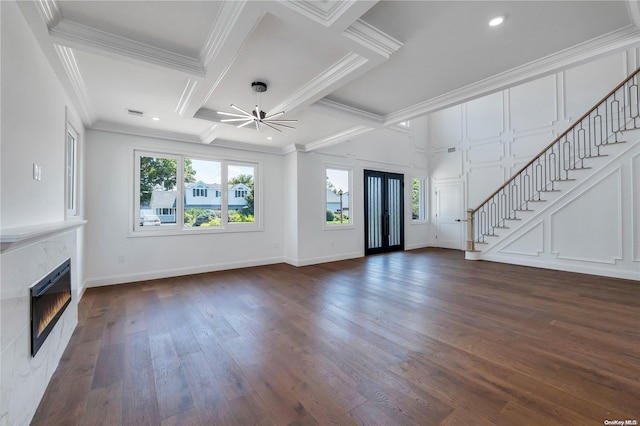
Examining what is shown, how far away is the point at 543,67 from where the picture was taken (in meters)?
2.80

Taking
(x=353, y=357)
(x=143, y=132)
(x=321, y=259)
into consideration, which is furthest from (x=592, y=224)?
(x=143, y=132)

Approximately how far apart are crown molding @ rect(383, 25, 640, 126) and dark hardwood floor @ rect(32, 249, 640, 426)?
268 cm

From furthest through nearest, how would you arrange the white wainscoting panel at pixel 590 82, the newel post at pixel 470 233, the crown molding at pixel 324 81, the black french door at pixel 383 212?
1. the black french door at pixel 383 212
2. the newel post at pixel 470 233
3. the white wainscoting panel at pixel 590 82
4. the crown molding at pixel 324 81

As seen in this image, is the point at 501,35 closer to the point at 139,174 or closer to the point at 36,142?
Result: the point at 36,142

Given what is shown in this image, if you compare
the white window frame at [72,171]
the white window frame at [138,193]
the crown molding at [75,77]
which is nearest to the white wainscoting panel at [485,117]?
the white window frame at [138,193]

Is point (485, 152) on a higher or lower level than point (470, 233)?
higher

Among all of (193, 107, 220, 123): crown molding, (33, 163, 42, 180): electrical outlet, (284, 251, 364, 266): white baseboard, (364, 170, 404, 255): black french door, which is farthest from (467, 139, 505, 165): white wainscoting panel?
(33, 163, 42, 180): electrical outlet

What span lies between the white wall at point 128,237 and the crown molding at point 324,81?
272 cm

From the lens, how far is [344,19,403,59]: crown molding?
7.16 feet

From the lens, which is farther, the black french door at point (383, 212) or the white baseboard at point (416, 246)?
the white baseboard at point (416, 246)

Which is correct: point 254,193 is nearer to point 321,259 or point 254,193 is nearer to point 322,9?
point 321,259

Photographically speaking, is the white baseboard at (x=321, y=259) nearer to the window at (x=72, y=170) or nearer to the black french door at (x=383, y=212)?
the black french door at (x=383, y=212)

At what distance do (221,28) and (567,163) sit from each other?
293 inches

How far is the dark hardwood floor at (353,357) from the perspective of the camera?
171cm
